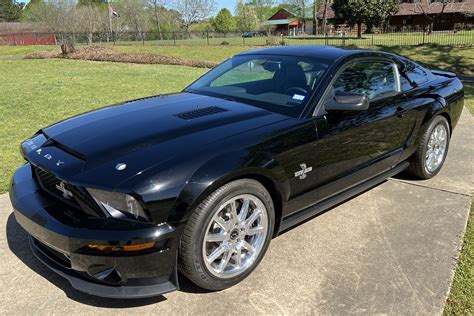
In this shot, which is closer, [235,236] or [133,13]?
[235,236]

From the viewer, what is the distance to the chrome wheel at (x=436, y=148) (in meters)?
4.64

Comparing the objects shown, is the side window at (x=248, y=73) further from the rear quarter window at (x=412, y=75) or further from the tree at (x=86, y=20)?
the tree at (x=86, y=20)

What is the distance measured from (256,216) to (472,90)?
10.5 m

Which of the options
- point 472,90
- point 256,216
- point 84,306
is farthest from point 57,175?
point 472,90

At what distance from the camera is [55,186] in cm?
264

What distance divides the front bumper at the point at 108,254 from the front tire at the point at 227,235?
142mm

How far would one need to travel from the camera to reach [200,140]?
2697 mm

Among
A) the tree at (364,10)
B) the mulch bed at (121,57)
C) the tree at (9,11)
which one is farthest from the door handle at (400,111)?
the tree at (9,11)

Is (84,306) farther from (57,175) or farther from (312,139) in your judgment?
(312,139)

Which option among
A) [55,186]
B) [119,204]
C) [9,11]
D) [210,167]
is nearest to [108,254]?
[119,204]

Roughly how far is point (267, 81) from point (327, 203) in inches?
49.2

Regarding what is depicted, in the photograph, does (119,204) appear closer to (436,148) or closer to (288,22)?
(436,148)

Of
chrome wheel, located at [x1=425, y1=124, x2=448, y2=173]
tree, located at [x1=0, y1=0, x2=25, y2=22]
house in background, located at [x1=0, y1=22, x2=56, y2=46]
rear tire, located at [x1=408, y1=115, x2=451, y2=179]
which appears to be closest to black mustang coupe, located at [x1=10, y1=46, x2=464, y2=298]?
rear tire, located at [x1=408, y1=115, x2=451, y2=179]

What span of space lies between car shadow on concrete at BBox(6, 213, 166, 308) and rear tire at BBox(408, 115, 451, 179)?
125 inches
